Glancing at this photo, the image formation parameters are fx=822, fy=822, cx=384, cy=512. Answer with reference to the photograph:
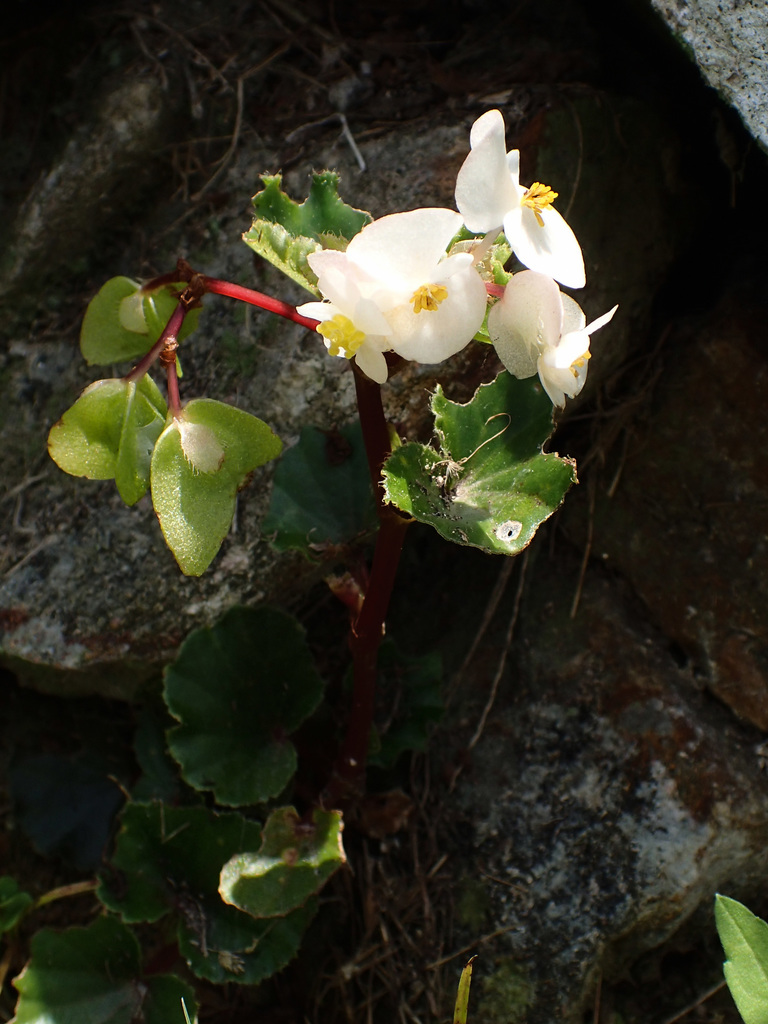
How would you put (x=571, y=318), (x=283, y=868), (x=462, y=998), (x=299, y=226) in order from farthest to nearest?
(x=283, y=868)
(x=462, y=998)
(x=299, y=226)
(x=571, y=318)

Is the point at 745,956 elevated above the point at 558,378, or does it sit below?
below

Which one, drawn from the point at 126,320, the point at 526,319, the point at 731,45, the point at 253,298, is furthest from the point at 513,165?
the point at 731,45

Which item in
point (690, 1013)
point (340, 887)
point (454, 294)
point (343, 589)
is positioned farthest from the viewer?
point (340, 887)

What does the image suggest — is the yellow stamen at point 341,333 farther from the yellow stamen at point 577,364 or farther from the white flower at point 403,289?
the yellow stamen at point 577,364

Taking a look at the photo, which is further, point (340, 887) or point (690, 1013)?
point (340, 887)

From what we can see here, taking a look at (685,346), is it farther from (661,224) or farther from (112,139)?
(112,139)

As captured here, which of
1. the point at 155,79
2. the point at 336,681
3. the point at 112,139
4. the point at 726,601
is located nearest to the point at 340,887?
the point at 336,681

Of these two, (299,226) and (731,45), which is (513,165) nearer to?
(299,226)
